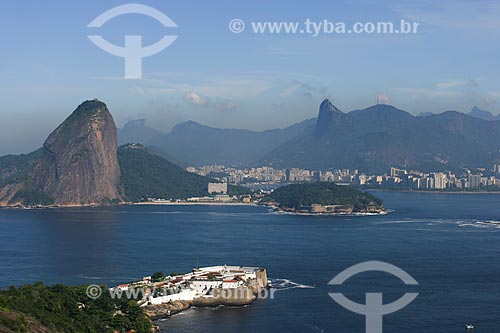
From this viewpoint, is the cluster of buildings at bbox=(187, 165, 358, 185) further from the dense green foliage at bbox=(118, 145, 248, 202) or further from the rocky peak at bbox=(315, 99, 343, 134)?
the rocky peak at bbox=(315, 99, 343, 134)

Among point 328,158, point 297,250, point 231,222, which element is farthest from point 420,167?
point 297,250

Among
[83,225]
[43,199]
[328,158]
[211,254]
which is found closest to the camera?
[211,254]

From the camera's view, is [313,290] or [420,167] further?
[420,167]

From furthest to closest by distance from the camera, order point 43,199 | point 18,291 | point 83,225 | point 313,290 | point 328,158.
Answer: point 328,158 < point 43,199 < point 83,225 < point 313,290 < point 18,291

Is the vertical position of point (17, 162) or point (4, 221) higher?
point (17, 162)

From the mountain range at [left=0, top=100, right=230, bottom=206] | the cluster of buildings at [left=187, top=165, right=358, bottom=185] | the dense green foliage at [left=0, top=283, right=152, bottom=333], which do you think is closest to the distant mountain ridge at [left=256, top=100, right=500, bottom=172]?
the cluster of buildings at [left=187, top=165, right=358, bottom=185]

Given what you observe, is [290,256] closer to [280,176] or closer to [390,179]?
[390,179]

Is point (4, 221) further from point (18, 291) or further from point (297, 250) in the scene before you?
point (18, 291)
